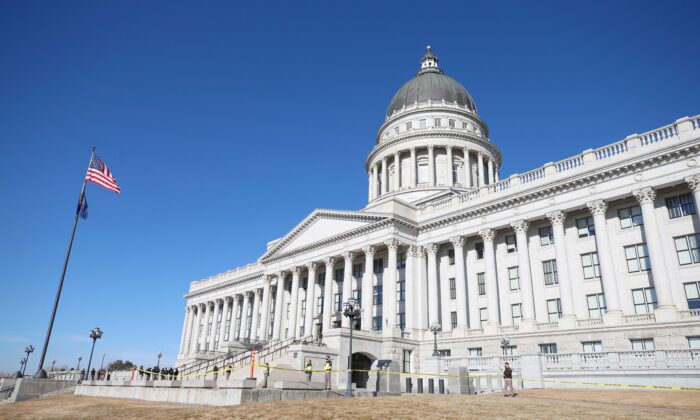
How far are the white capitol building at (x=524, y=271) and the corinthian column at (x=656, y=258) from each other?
0.29ft

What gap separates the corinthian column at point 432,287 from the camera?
43.0m

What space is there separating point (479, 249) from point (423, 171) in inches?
920

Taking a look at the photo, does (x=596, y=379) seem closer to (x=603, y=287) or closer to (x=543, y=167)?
(x=603, y=287)

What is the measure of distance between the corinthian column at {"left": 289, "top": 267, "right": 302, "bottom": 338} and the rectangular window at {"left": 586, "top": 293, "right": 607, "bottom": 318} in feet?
96.9

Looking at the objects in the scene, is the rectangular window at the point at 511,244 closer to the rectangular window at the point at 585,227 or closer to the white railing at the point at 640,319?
the rectangular window at the point at 585,227

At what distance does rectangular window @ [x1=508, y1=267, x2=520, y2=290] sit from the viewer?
39369 mm

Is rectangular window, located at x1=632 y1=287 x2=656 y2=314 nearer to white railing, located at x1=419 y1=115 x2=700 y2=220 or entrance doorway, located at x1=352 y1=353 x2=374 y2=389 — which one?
white railing, located at x1=419 y1=115 x2=700 y2=220

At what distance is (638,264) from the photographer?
33.1 meters

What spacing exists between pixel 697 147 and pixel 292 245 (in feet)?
129

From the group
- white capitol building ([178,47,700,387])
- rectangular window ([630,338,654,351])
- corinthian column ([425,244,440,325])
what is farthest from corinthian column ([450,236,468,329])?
rectangular window ([630,338,654,351])

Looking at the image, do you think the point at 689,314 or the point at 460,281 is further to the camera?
the point at 460,281

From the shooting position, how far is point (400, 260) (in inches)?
1844

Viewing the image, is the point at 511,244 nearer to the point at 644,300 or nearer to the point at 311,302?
the point at 644,300

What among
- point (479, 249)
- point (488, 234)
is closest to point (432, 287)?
point (479, 249)
